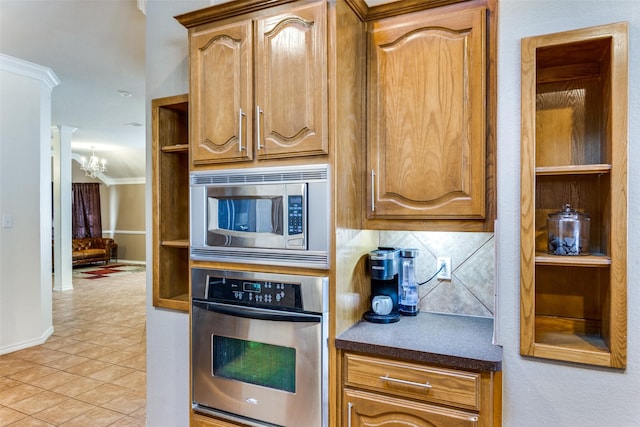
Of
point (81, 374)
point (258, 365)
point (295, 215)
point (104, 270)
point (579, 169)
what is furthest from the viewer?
point (104, 270)

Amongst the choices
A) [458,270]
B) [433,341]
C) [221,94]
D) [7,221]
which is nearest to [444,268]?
[458,270]

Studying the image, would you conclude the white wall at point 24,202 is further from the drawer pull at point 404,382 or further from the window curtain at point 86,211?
the window curtain at point 86,211

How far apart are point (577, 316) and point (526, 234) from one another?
1.75ft

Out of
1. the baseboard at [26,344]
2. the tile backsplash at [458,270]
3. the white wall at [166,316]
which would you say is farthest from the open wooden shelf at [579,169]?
the baseboard at [26,344]

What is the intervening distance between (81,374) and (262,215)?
Answer: 283 cm

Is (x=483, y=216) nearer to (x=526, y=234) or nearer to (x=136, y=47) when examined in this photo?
(x=526, y=234)

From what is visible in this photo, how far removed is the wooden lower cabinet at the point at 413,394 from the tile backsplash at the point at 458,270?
0.53 metres

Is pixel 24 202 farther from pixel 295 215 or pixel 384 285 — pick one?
pixel 384 285

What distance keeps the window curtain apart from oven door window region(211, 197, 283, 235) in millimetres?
10442

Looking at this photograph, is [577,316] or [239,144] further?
[239,144]

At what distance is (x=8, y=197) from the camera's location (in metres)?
3.79

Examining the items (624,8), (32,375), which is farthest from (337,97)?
(32,375)

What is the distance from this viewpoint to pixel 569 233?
1.50m

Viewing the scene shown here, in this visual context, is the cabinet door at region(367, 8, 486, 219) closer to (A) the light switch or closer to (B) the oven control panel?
(B) the oven control panel
